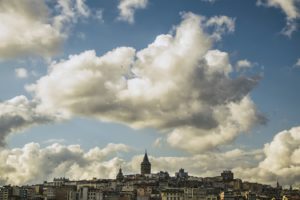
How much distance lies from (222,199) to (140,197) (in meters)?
30.9

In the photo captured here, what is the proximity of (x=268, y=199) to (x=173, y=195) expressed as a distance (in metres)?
30.9

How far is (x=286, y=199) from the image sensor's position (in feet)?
511

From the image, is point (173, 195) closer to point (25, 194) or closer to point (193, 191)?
point (193, 191)

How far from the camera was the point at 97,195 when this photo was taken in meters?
181

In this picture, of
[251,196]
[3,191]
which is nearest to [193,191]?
[251,196]

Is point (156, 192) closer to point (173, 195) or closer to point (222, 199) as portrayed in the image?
point (173, 195)

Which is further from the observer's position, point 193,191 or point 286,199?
point 193,191

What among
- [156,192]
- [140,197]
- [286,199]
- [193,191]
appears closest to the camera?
[286,199]

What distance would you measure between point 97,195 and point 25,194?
104 ft

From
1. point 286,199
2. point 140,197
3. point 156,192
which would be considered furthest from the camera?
point 156,192

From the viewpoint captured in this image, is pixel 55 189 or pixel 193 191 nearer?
pixel 193 191

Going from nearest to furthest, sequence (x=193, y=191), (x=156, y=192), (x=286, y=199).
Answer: (x=286, y=199) → (x=193, y=191) → (x=156, y=192)

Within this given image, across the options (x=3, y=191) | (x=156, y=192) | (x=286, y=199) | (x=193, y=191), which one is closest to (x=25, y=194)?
(x=3, y=191)

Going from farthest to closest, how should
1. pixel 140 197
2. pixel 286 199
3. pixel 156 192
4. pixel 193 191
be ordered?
pixel 156 192, pixel 140 197, pixel 193 191, pixel 286 199
